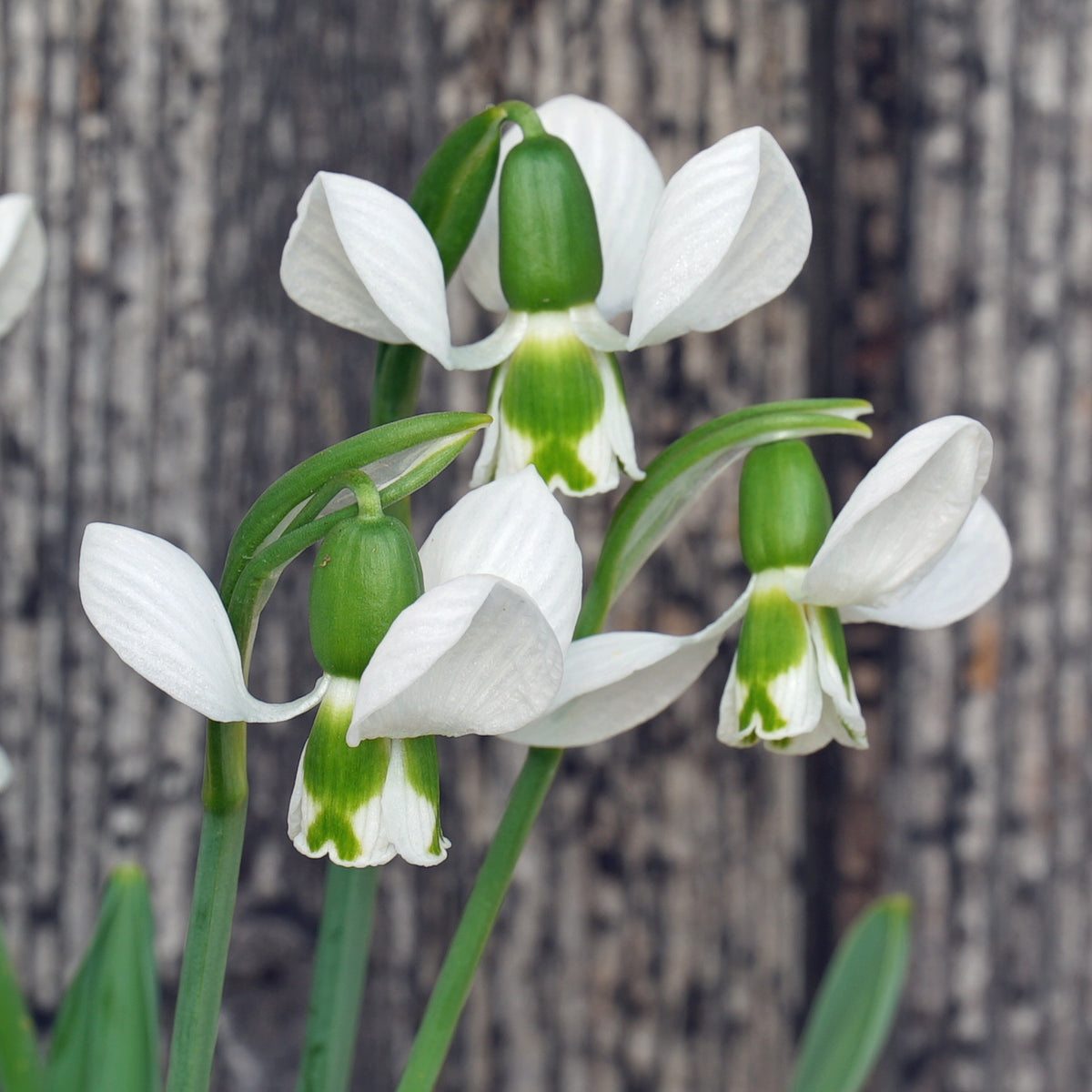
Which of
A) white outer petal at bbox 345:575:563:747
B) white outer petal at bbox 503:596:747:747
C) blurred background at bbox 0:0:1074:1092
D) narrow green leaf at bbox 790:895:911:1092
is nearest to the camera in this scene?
white outer petal at bbox 345:575:563:747

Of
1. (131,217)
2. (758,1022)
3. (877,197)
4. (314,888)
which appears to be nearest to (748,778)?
(758,1022)

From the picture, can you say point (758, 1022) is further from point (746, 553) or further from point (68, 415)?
point (68, 415)

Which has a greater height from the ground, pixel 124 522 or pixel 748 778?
pixel 124 522

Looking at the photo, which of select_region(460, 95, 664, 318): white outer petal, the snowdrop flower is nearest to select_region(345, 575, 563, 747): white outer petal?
the snowdrop flower

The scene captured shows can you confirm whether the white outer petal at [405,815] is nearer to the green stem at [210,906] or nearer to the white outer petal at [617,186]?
the green stem at [210,906]

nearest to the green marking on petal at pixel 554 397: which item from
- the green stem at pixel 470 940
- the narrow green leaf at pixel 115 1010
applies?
the green stem at pixel 470 940

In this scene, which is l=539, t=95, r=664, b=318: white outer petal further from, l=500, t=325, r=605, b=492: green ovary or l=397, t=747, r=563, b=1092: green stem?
l=397, t=747, r=563, b=1092: green stem
